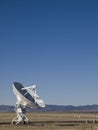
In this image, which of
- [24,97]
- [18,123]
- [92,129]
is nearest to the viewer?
[92,129]

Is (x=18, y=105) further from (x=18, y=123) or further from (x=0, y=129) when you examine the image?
(x=0, y=129)

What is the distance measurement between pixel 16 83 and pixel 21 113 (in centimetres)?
894

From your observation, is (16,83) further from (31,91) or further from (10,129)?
(10,129)

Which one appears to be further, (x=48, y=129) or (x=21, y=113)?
(x=21, y=113)

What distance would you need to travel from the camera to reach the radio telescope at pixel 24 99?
96125 millimetres

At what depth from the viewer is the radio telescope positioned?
3784 inches

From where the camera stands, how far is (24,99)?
317ft

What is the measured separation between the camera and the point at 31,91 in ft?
333

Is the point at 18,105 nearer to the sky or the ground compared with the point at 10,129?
nearer to the sky

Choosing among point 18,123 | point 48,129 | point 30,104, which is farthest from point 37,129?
point 18,123

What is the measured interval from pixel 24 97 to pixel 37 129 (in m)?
15.7

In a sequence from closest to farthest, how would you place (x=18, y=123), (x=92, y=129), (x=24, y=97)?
1. (x=92, y=129)
2. (x=24, y=97)
3. (x=18, y=123)

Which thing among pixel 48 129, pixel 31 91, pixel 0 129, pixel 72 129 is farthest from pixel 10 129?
pixel 31 91

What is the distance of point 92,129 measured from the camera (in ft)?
258
